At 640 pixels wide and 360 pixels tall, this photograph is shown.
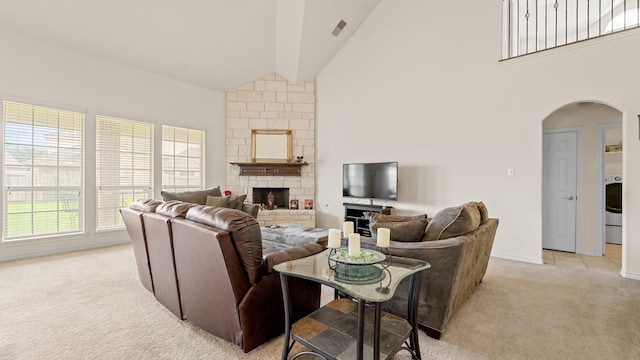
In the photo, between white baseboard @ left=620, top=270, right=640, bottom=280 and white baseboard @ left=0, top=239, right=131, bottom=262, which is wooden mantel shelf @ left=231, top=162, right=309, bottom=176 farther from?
white baseboard @ left=620, top=270, right=640, bottom=280

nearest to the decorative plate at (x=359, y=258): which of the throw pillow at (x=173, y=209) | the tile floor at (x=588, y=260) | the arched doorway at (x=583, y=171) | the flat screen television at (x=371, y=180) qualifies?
the throw pillow at (x=173, y=209)

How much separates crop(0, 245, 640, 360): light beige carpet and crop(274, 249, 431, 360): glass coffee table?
1.02 feet

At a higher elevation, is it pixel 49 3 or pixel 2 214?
pixel 49 3

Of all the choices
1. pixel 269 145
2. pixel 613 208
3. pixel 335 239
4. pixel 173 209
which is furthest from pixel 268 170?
pixel 613 208

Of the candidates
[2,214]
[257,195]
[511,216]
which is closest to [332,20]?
[257,195]

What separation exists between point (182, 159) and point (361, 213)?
12.1ft

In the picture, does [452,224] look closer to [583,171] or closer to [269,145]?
[583,171]

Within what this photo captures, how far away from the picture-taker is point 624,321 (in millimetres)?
2225

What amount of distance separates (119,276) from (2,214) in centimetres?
208

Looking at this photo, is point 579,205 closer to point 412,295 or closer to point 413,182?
point 413,182

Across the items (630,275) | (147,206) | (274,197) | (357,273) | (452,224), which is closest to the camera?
(357,273)

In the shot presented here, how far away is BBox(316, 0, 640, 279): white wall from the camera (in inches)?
133

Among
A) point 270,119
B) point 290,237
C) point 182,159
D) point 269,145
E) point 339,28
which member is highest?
point 339,28

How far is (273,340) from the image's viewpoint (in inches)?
76.5
